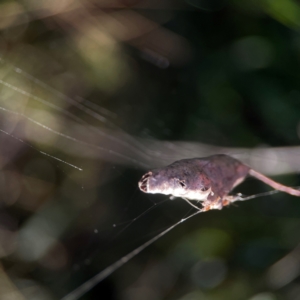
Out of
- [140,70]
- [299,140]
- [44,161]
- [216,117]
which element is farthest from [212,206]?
[140,70]

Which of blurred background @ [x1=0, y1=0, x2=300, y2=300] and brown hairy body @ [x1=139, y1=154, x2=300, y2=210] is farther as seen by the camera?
blurred background @ [x1=0, y1=0, x2=300, y2=300]

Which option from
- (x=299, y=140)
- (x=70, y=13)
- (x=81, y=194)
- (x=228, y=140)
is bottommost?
(x=81, y=194)

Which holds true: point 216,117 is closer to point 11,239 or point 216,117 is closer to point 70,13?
point 70,13

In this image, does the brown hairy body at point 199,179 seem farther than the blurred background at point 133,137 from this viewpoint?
No

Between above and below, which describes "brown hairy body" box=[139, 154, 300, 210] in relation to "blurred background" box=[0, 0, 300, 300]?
above

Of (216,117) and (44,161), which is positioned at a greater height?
(216,117)

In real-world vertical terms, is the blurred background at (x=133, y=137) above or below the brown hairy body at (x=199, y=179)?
below

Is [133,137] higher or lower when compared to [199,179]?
lower

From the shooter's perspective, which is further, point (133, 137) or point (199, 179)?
point (133, 137)
